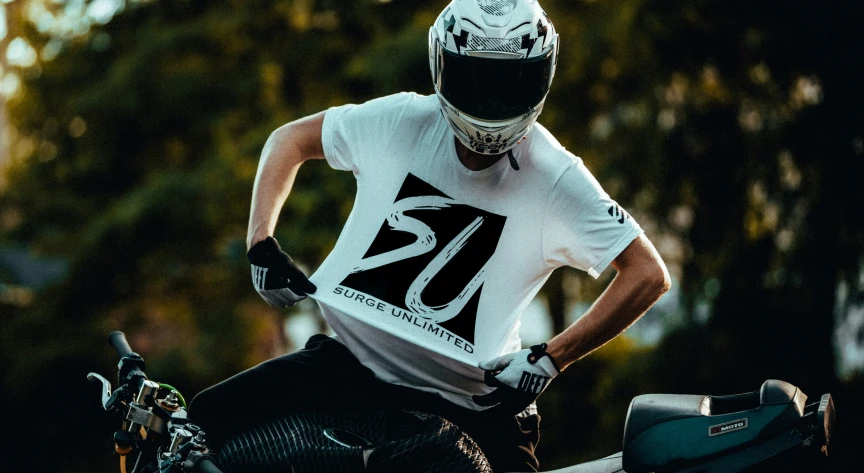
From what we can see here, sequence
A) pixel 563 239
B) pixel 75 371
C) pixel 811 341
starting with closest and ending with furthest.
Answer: pixel 563 239
pixel 811 341
pixel 75 371

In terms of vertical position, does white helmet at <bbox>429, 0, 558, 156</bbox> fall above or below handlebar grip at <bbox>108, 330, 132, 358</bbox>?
above

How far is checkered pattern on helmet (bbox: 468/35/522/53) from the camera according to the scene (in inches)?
115

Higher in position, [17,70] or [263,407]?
[17,70]

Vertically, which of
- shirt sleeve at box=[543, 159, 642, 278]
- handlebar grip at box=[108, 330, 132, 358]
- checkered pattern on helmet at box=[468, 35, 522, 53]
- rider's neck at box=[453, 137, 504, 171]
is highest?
checkered pattern on helmet at box=[468, 35, 522, 53]

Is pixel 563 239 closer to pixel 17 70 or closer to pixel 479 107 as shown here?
pixel 479 107

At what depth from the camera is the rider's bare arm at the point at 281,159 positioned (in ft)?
10.9

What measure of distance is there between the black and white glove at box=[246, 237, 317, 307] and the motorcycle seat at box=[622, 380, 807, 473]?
3.55 feet

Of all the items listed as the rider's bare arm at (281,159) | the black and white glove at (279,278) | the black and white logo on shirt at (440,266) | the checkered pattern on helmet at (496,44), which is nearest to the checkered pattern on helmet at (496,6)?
the checkered pattern on helmet at (496,44)

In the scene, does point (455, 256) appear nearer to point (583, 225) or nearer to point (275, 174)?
point (583, 225)

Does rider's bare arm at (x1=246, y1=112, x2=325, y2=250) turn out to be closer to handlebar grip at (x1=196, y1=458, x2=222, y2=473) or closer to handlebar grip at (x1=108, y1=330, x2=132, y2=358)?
handlebar grip at (x1=108, y1=330, x2=132, y2=358)

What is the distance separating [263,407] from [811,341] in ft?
20.8

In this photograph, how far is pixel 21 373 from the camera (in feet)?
45.5

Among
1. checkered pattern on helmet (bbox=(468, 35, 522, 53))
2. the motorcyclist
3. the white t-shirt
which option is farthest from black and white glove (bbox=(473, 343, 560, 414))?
checkered pattern on helmet (bbox=(468, 35, 522, 53))

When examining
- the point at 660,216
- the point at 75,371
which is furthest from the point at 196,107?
the point at 660,216
